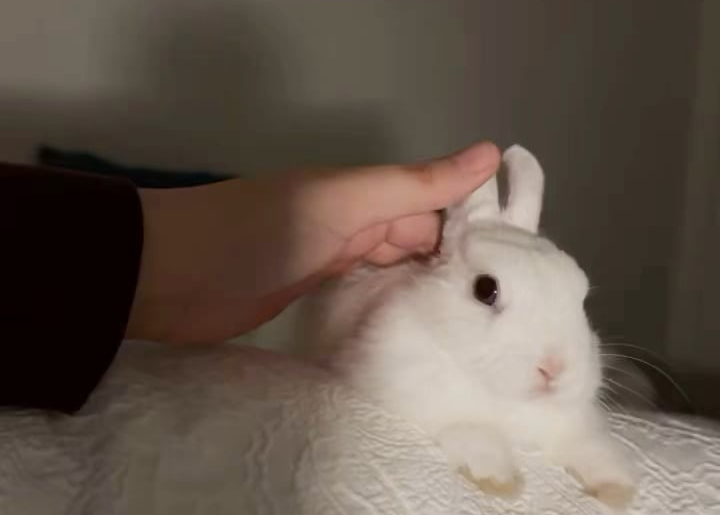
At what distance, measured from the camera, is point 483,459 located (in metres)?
0.56

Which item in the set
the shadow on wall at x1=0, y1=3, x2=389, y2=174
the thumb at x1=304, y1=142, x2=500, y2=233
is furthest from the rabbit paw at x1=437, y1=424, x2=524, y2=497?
the shadow on wall at x1=0, y1=3, x2=389, y2=174

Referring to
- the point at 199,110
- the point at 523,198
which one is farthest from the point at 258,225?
the point at 199,110

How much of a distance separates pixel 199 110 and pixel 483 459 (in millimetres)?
1002

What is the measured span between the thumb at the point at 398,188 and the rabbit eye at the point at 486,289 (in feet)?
0.24

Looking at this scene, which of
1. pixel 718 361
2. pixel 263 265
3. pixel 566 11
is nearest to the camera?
pixel 263 265

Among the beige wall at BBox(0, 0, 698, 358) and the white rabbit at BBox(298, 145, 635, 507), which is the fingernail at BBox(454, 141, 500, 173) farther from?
the beige wall at BBox(0, 0, 698, 358)

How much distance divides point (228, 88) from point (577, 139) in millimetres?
583

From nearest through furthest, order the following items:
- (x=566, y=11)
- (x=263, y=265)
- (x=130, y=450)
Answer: (x=130, y=450), (x=263, y=265), (x=566, y=11)

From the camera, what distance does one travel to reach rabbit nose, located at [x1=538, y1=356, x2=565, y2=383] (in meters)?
0.64

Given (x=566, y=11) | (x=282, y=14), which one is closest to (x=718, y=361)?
(x=566, y=11)

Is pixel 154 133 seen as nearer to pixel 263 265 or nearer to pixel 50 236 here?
pixel 263 265

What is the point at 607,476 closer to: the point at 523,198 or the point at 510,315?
the point at 510,315

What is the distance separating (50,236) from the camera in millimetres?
526

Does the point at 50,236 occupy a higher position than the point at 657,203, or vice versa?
the point at 50,236
